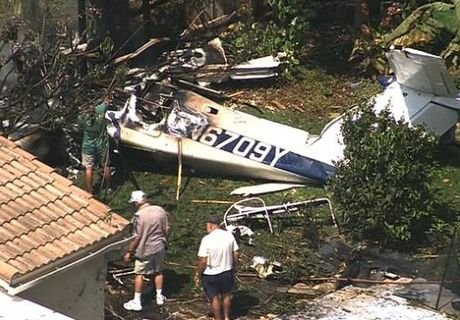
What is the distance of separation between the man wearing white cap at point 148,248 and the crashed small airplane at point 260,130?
3906 mm

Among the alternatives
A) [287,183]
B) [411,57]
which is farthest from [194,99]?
[411,57]

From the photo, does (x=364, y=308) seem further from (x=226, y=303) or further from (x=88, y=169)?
(x=88, y=169)

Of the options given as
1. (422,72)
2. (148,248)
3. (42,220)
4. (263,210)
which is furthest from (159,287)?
(422,72)

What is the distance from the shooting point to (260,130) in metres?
18.2

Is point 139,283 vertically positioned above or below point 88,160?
above

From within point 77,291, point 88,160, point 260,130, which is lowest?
point 88,160

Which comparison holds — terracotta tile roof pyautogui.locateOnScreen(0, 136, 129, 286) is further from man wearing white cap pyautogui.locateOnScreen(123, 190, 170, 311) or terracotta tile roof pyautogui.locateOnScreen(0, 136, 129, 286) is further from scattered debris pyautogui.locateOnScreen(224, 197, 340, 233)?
scattered debris pyautogui.locateOnScreen(224, 197, 340, 233)

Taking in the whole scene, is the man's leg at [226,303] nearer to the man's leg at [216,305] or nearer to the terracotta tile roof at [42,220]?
the man's leg at [216,305]

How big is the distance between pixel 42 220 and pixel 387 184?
6.78 m

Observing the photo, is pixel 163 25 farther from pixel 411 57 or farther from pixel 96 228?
pixel 96 228

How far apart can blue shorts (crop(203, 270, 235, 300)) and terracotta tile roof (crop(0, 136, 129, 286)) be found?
10.2 feet

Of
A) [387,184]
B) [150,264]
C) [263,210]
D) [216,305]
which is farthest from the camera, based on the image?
[263,210]

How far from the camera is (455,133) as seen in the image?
19.3 m

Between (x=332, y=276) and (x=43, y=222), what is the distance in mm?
5845
